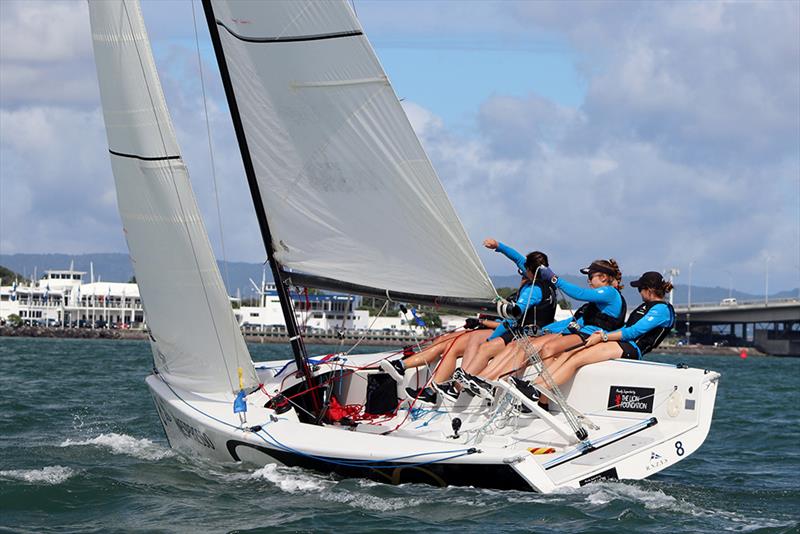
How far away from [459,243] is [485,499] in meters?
2.14

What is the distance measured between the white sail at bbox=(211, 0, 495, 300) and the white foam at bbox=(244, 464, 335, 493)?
1731 mm

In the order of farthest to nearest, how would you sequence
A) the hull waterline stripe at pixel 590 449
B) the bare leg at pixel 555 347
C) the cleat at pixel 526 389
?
the bare leg at pixel 555 347 → the cleat at pixel 526 389 → the hull waterline stripe at pixel 590 449

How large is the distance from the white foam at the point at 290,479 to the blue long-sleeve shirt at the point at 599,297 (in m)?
2.66

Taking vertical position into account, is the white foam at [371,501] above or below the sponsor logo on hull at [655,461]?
below

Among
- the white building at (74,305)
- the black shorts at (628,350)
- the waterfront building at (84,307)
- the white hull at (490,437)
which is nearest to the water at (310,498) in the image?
the white hull at (490,437)

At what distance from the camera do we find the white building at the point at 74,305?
10356cm

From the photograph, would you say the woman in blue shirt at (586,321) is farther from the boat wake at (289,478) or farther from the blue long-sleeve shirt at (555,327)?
the boat wake at (289,478)

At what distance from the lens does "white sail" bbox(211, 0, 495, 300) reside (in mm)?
9945

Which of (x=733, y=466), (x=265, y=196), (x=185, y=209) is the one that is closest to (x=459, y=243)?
(x=265, y=196)

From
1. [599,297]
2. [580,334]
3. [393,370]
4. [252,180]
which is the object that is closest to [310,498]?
[393,370]

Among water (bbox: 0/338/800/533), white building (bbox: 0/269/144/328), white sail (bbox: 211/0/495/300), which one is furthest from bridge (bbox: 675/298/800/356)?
white sail (bbox: 211/0/495/300)

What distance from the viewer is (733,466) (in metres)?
12.6

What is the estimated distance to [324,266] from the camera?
34.6ft

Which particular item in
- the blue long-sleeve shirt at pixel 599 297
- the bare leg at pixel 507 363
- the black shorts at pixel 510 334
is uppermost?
the blue long-sleeve shirt at pixel 599 297
